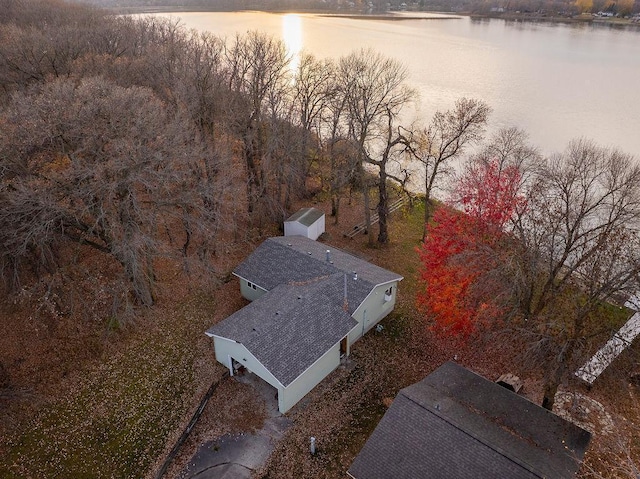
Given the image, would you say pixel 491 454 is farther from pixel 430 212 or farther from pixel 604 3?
pixel 604 3

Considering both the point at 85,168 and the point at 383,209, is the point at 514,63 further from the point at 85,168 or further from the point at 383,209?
the point at 85,168

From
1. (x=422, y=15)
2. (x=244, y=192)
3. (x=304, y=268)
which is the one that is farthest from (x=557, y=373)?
(x=422, y=15)

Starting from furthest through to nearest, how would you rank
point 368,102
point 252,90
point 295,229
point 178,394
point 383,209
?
point 252,90 → point 383,209 → point 295,229 → point 368,102 → point 178,394

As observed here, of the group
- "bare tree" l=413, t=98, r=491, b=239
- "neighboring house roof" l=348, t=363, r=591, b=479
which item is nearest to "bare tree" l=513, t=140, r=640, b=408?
"neighboring house roof" l=348, t=363, r=591, b=479

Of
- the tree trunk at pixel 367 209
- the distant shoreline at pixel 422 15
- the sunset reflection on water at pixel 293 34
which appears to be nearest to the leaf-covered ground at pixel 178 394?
the tree trunk at pixel 367 209

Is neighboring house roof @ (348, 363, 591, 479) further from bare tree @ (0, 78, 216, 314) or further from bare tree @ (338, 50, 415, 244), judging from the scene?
bare tree @ (338, 50, 415, 244)

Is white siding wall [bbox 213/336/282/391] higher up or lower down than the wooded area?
lower down
